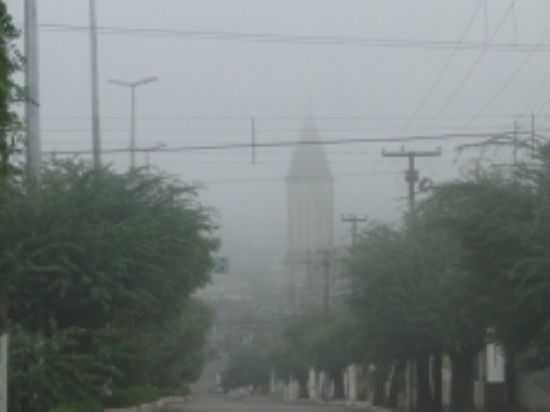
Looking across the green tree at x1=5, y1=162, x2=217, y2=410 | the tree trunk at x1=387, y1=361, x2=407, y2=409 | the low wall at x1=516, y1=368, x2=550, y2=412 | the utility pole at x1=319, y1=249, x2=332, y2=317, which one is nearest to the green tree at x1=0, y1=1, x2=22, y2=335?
the green tree at x1=5, y1=162, x2=217, y2=410

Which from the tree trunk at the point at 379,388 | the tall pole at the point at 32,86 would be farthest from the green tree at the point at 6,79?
the tree trunk at the point at 379,388

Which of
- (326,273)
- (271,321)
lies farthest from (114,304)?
(271,321)

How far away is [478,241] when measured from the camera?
3256cm

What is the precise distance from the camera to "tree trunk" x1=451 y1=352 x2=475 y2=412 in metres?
48.6

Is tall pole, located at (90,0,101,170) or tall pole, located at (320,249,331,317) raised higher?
tall pole, located at (90,0,101,170)

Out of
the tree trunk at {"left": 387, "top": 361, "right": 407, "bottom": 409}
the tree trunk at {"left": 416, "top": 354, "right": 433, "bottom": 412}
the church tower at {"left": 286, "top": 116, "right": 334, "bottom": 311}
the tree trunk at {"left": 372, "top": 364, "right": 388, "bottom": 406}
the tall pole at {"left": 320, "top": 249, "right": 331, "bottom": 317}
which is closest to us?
the tree trunk at {"left": 416, "top": 354, "right": 433, "bottom": 412}

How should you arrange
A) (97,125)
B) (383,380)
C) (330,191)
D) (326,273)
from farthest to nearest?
1. (330,191)
2. (326,273)
3. (383,380)
4. (97,125)

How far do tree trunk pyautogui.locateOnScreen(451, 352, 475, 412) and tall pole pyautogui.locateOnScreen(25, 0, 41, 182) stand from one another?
18551 millimetres

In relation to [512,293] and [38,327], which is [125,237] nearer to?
[38,327]

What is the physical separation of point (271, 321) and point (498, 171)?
10962 cm

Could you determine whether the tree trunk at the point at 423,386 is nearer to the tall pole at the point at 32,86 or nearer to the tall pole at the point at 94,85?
the tall pole at the point at 94,85

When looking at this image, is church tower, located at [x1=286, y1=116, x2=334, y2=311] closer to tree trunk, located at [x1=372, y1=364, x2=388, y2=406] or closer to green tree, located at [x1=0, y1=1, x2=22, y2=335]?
tree trunk, located at [x1=372, y1=364, x2=388, y2=406]

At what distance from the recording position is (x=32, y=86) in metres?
36.0

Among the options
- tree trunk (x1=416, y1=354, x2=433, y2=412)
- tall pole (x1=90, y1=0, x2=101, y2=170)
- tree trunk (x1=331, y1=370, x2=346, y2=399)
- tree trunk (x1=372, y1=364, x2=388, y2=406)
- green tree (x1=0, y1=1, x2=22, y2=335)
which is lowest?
tree trunk (x1=331, y1=370, x2=346, y2=399)
